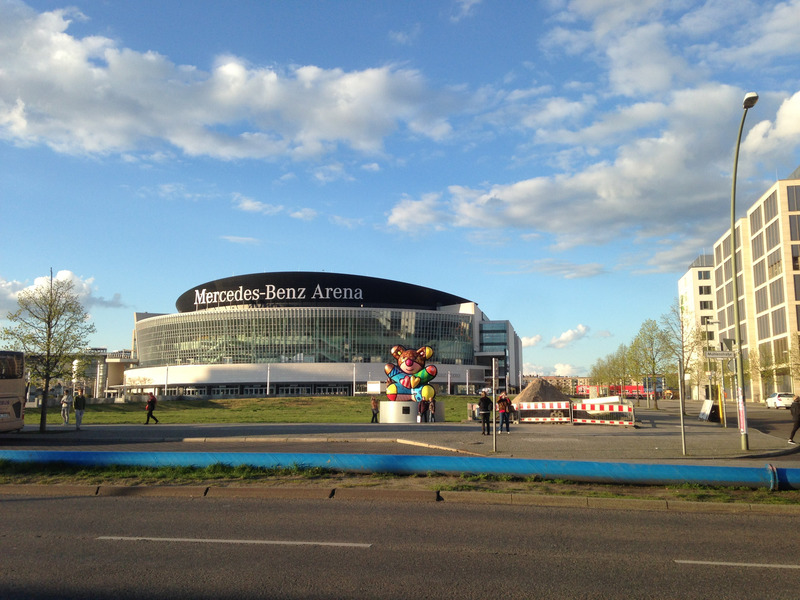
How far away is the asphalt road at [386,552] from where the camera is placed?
20.1ft

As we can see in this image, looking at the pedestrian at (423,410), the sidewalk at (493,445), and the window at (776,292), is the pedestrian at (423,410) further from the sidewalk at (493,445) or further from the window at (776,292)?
the window at (776,292)

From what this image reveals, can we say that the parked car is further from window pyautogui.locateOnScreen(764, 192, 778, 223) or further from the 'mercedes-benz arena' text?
the 'mercedes-benz arena' text

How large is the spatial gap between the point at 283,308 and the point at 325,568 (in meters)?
110

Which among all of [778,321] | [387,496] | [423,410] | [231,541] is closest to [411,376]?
[423,410]

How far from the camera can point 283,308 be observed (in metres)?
115

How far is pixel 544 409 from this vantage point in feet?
113

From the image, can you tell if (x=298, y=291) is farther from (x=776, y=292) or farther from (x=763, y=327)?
(x=776, y=292)

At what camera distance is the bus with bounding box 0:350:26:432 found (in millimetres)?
24922

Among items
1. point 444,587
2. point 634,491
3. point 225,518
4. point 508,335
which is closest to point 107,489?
point 225,518

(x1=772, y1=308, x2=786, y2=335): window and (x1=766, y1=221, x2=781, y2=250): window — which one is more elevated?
(x1=766, y1=221, x2=781, y2=250): window

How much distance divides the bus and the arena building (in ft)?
275

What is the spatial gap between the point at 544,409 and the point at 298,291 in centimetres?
8890

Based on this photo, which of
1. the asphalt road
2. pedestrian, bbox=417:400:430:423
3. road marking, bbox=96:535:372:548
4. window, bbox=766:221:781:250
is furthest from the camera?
window, bbox=766:221:781:250

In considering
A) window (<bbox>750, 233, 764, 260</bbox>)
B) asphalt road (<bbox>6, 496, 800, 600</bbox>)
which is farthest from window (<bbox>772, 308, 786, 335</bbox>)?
asphalt road (<bbox>6, 496, 800, 600</bbox>)
